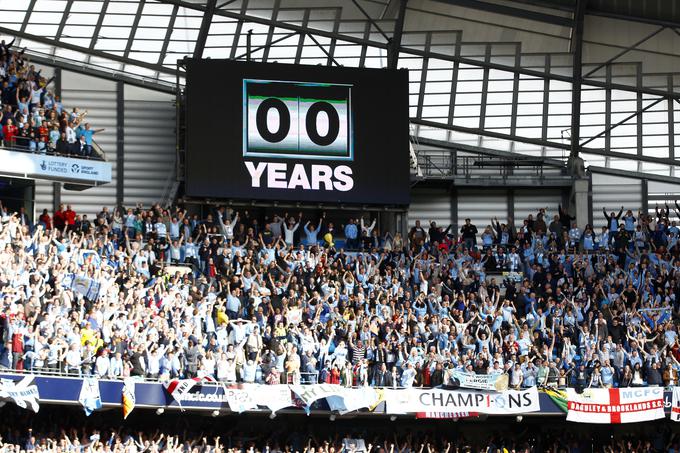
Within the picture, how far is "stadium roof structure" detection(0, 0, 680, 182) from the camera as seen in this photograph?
4594cm

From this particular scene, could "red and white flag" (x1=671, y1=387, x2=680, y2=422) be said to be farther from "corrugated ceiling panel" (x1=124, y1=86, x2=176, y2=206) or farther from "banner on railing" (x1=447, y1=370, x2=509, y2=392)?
"corrugated ceiling panel" (x1=124, y1=86, x2=176, y2=206)

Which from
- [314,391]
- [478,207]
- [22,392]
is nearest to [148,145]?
[478,207]

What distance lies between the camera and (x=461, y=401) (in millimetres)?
35719

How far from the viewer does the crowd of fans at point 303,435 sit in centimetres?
3362

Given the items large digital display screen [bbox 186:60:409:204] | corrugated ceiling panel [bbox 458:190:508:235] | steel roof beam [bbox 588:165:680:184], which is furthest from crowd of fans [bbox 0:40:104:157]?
steel roof beam [bbox 588:165:680:184]

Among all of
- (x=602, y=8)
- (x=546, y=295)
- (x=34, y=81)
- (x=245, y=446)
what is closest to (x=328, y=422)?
(x=245, y=446)

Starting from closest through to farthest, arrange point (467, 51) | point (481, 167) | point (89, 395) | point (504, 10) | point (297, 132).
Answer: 1. point (89, 395)
2. point (297, 132)
3. point (504, 10)
4. point (467, 51)
5. point (481, 167)

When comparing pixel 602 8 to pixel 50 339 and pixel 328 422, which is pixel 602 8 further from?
pixel 50 339

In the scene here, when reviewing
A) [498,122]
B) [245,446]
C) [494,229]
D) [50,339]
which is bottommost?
[245,446]

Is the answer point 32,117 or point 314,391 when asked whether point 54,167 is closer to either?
point 32,117

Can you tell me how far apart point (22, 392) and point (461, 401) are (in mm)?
11054

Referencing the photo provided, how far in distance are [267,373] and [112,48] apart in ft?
51.8

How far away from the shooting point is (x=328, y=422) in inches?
1529

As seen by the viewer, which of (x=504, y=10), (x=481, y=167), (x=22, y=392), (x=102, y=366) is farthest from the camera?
(x=481, y=167)
